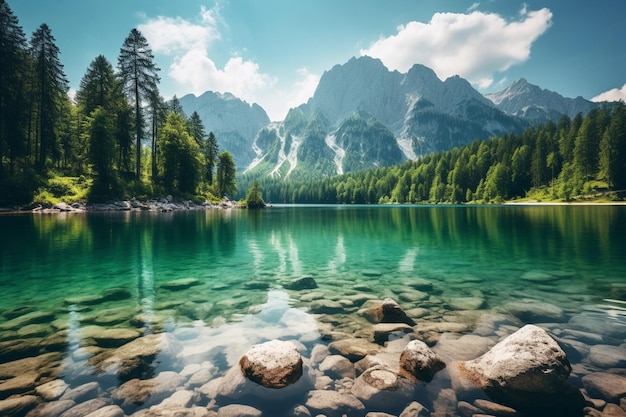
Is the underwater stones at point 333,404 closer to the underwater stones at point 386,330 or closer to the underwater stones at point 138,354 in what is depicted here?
the underwater stones at point 386,330

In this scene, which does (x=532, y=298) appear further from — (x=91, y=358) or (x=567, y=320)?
(x=91, y=358)

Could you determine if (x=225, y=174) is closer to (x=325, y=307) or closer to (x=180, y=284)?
(x=180, y=284)

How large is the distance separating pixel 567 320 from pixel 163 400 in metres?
12.8

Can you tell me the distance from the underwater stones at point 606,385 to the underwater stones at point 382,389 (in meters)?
3.81

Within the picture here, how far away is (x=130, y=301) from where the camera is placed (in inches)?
494

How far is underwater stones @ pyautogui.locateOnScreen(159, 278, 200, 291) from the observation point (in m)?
14.7

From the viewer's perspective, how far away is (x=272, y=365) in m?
7.03

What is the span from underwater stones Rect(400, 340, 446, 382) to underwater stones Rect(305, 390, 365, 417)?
5.61 feet

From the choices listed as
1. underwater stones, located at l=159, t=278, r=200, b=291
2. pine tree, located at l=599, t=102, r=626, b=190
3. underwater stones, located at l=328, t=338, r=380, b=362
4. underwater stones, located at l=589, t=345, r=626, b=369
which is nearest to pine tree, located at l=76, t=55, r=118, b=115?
underwater stones, located at l=159, t=278, r=200, b=291

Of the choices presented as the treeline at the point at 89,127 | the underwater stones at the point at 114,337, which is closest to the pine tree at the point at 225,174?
the treeline at the point at 89,127

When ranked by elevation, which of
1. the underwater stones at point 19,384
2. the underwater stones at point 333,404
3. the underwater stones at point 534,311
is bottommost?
the underwater stones at point 534,311

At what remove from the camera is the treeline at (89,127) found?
179ft

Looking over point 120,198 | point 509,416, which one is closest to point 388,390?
point 509,416

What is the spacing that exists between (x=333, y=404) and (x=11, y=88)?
80.4m
